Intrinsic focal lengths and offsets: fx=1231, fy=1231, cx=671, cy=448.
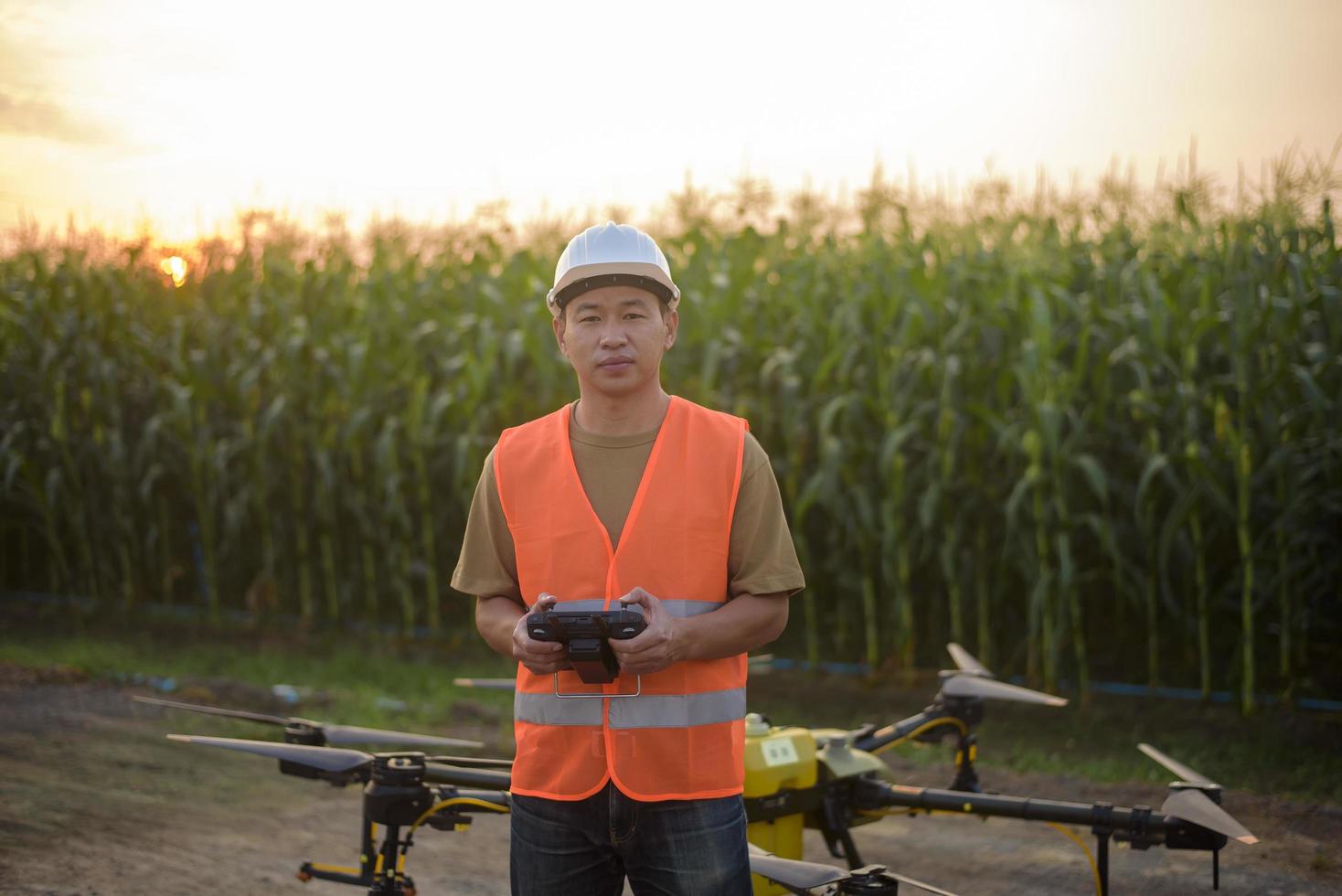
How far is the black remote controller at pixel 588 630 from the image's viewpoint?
1.82 meters

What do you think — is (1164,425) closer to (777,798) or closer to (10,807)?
(777,798)

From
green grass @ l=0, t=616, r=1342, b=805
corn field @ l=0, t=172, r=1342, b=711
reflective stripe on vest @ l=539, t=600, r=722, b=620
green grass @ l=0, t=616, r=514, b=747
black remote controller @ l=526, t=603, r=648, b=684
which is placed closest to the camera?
black remote controller @ l=526, t=603, r=648, b=684

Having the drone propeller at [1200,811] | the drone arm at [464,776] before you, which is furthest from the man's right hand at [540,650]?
the drone propeller at [1200,811]

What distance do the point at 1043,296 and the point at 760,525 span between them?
4262mm

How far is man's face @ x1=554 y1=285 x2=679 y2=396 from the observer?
6.59 ft

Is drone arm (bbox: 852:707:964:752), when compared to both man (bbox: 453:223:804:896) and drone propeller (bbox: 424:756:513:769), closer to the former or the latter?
drone propeller (bbox: 424:756:513:769)

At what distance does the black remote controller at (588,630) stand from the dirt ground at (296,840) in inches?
88.4

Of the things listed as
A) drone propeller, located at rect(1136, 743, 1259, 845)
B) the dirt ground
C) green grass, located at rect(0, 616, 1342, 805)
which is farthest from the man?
green grass, located at rect(0, 616, 1342, 805)

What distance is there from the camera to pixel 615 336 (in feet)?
6.57

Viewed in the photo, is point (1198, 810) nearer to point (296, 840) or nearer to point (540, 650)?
point (540, 650)

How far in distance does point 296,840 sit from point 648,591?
9.49ft

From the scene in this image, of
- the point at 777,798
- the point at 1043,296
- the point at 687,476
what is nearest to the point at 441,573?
the point at 1043,296

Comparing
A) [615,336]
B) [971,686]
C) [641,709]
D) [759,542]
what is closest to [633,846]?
[641,709]

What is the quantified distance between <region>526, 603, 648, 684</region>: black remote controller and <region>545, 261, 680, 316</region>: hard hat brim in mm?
536
